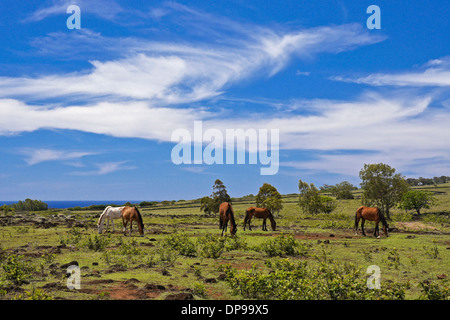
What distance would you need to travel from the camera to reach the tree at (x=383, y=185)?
48281 mm

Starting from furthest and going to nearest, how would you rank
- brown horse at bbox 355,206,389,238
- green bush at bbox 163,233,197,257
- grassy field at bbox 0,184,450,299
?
1. brown horse at bbox 355,206,389,238
2. green bush at bbox 163,233,197,257
3. grassy field at bbox 0,184,450,299

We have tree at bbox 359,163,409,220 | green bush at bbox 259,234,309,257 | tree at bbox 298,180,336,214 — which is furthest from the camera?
tree at bbox 298,180,336,214

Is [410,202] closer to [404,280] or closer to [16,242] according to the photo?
[404,280]

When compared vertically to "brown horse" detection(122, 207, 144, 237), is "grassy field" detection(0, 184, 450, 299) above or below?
below

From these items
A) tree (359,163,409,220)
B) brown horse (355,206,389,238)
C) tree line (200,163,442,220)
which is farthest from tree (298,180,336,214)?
brown horse (355,206,389,238)

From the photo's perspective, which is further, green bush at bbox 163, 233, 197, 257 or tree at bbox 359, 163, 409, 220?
tree at bbox 359, 163, 409, 220

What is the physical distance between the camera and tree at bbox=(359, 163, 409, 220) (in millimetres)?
48281

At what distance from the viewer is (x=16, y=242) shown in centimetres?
2305

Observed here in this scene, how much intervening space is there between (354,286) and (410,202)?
5385cm

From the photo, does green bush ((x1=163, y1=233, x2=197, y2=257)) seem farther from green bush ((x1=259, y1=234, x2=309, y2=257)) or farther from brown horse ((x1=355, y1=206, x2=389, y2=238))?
brown horse ((x1=355, y1=206, x2=389, y2=238))

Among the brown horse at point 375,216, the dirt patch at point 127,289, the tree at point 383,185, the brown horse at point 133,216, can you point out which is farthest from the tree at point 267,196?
the dirt patch at point 127,289

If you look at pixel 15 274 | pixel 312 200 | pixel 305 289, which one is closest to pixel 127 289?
pixel 15 274

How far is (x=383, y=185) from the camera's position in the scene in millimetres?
48438
